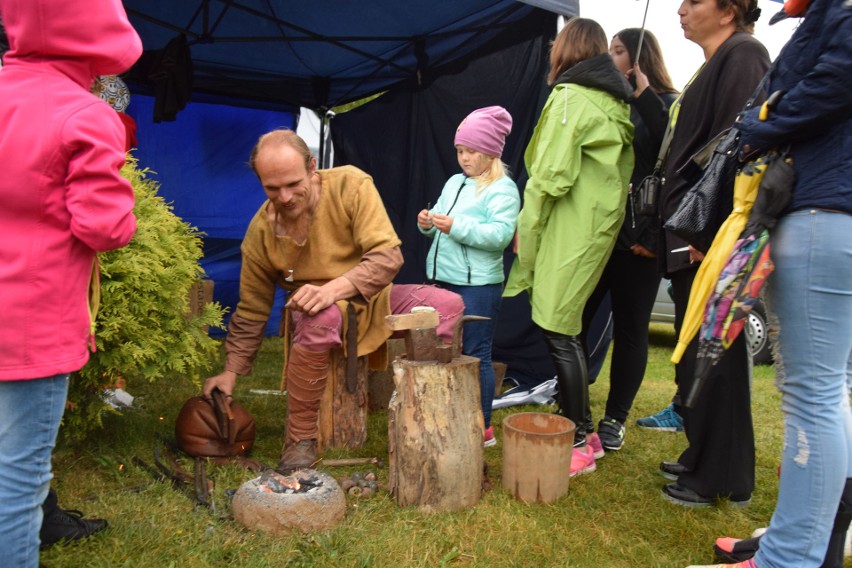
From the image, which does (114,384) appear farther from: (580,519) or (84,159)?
(580,519)

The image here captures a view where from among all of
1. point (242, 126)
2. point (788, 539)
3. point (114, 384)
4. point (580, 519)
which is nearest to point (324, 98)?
point (242, 126)

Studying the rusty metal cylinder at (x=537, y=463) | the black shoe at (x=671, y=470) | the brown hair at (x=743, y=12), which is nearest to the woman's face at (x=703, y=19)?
the brown hair at (x=743, y=12)

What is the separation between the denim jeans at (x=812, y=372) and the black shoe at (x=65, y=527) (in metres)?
2.17

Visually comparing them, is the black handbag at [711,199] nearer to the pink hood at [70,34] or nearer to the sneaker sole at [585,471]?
the sneaker sole at [585,471]

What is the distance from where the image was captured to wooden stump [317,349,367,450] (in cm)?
329

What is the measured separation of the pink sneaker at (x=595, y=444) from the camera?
127 inches

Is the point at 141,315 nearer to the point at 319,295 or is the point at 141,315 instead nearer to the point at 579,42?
the point at 319,295

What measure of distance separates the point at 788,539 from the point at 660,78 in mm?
2368

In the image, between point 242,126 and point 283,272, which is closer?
point 283,272

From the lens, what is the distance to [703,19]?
2.55m

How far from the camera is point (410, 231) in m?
6.18

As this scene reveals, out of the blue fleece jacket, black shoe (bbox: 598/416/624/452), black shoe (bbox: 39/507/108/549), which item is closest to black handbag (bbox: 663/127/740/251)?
the blue fleece jacket

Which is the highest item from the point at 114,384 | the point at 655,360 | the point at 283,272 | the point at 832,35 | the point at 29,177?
the point at 832,35

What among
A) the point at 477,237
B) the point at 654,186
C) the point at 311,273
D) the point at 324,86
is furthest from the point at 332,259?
the point at 324,86
